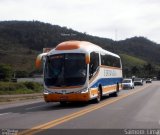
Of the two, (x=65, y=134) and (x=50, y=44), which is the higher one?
(x=50, y=44)

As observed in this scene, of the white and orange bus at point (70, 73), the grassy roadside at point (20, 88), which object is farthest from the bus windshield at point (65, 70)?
the grassy roadside at point (20, 88)

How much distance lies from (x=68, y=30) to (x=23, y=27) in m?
32.9

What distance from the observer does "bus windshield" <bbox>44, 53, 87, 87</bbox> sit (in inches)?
942

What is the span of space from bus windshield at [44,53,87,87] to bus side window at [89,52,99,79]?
884 mm

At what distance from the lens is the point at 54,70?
24297 mm

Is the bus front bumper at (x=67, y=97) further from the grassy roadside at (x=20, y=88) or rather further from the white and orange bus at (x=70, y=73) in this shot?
the grassy roadside at (x=20, y=88)

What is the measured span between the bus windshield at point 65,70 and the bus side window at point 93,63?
884 millimetres

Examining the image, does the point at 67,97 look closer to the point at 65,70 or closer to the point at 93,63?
the point at 65,70

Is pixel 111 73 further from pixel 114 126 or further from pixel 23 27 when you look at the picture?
pixel 23 27

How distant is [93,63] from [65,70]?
2.30 meters

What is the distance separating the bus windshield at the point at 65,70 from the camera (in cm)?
2392

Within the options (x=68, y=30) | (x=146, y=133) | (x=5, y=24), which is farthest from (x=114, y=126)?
(x=5, y=24)

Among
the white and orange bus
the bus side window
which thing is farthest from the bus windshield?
the bus side window

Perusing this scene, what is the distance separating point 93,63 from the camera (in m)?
25.8
